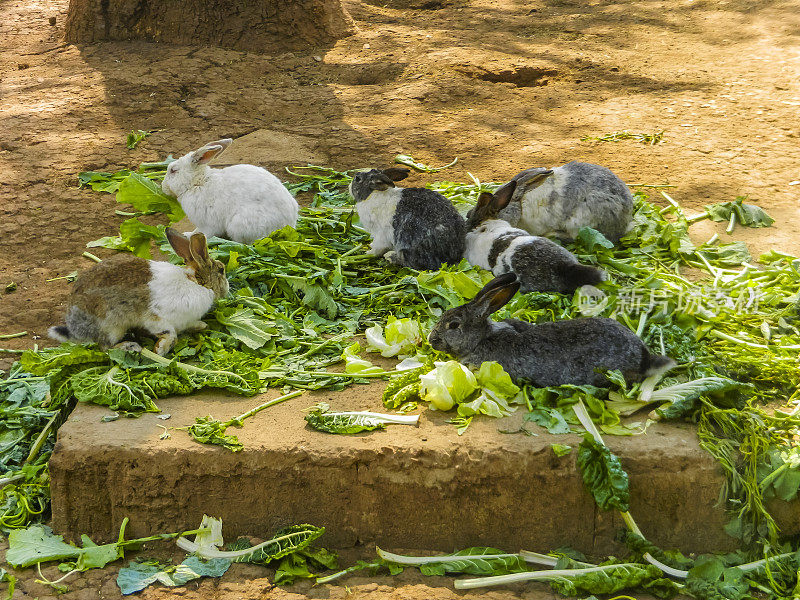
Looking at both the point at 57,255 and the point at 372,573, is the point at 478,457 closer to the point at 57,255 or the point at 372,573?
the point at 372,573

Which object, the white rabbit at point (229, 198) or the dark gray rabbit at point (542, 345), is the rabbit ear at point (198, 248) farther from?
the dark gray rabbit at point (542, 345)

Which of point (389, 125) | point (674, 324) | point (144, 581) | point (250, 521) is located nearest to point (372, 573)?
point (250, 521)

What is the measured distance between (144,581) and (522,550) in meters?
1.70

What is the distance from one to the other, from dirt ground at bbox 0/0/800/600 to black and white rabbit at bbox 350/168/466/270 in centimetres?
170

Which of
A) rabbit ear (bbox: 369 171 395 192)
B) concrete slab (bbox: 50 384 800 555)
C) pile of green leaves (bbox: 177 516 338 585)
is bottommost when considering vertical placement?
pile of green leaves (bbox: 177 516 338 585)

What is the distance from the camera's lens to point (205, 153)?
6043mm

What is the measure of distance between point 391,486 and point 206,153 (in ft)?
10.9

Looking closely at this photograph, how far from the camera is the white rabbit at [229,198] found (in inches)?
230

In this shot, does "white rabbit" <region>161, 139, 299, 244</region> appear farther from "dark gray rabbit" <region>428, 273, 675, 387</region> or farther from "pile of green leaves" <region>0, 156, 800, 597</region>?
"dark gray rabbit" <region>428, 273, 675, 387</region>

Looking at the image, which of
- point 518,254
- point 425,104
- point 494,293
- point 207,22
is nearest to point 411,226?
point 518,254

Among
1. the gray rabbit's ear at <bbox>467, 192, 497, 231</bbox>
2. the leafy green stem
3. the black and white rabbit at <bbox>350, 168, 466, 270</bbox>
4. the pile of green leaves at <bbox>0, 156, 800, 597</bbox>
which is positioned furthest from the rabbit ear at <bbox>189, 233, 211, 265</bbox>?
the gray rabbit's ear at <bbox>467, 192, 497, 231</bbox>

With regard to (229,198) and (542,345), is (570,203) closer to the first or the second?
(542,345)

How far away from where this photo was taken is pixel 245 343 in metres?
4.59

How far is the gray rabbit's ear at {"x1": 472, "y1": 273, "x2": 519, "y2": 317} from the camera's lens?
4320 mm
